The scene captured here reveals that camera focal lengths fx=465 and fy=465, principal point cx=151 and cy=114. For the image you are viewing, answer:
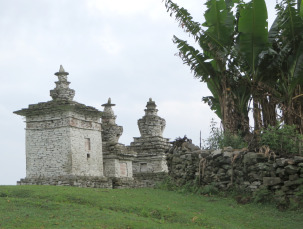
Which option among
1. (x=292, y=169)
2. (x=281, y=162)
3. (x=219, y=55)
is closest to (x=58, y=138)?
(x=219, y=55)

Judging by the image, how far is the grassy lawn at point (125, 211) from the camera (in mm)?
9570

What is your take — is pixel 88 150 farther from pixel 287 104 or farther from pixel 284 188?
pixel 284 188

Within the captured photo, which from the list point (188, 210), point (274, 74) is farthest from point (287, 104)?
point (188, 210)

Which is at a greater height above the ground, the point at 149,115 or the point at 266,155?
the point at 149,115

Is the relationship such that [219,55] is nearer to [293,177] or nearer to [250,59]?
[250,59]

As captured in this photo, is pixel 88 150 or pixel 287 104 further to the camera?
pixel 88 150

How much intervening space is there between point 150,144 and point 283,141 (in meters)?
14.0

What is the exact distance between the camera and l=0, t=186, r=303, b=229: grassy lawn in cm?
957

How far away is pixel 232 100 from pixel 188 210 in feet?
21.4

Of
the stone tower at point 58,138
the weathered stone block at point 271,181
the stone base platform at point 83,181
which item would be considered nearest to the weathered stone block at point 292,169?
the weathered stone block at point 271,181

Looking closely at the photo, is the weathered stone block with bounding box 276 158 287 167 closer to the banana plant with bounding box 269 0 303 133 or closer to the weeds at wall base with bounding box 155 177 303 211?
the weeds at wall base with bounding box 155 177 303 211

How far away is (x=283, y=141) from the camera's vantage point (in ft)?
44.6

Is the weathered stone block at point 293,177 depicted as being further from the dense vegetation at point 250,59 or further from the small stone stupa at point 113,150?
the small stone stupa at point 113,150

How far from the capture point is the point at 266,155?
13.2 m
